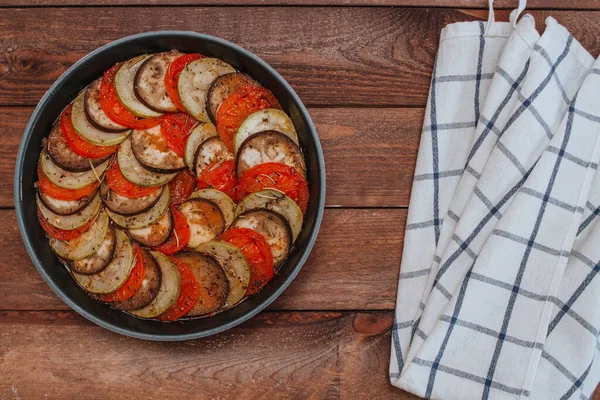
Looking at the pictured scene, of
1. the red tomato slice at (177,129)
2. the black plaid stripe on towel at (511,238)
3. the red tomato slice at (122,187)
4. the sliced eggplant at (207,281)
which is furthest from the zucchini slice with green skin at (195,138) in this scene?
the black plaid stripe on towel at (511,238)

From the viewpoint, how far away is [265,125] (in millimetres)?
1475

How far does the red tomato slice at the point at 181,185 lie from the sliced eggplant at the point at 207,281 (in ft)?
0.51

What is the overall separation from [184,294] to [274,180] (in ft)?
1.16

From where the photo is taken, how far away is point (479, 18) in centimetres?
167

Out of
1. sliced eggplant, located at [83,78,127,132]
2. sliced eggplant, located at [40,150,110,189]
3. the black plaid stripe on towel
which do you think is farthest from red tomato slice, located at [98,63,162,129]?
the black plaid stripe on towel

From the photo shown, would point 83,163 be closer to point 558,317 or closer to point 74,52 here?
point 74,52

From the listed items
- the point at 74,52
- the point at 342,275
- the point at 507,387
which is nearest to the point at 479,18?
the point at 342,275

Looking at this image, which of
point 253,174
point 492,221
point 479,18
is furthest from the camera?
point 479,18

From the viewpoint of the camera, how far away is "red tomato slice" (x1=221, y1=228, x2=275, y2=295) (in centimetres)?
145

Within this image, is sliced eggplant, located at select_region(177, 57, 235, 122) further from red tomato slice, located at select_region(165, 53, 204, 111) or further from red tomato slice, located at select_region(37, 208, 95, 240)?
red tomato slice, located at select_region(37, 208, 95, 240)

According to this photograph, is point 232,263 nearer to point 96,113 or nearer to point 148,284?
point 148,284

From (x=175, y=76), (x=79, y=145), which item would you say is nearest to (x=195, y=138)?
(x=175, y=76)

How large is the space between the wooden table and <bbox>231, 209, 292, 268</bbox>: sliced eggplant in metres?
0.18

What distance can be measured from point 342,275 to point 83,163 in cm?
73
